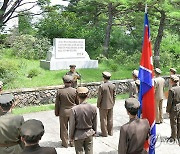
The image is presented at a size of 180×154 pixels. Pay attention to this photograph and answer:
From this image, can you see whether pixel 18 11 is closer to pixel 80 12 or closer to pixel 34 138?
pixel 80 12

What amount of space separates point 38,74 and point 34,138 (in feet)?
31.5

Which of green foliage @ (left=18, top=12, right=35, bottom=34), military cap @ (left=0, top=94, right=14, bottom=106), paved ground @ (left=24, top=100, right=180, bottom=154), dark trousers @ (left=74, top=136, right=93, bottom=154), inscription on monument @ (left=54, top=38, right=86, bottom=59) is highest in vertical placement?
green foliage @ (left=18, top=12, right=35, bottom=34)

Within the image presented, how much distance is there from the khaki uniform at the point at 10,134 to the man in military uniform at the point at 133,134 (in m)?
1.49

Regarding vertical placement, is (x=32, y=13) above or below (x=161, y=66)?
above

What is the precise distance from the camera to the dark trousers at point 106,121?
300 inches

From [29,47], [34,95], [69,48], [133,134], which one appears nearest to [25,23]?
[29,47]

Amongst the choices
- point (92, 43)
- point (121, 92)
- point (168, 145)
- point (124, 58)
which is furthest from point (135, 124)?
point (92, 43)

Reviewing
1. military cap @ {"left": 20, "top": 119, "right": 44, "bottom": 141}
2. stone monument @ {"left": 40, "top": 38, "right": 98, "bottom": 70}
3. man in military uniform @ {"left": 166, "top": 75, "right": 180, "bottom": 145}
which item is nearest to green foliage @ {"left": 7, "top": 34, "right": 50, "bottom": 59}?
stone monument @ {"left": 40, "top": 38, "right": 98, "bottom": 70}

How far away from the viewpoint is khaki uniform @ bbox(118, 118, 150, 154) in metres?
4.17

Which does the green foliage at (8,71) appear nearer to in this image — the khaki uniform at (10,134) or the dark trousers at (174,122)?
the dark trousers at (174,122)

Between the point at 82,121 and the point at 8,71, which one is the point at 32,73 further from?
the point at 82,121

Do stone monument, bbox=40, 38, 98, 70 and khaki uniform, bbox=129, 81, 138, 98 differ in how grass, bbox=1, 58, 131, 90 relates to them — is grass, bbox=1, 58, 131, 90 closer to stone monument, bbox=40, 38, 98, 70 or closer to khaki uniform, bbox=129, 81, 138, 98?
stone monument, bbox=40, 38, 98, 70

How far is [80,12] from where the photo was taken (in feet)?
68.7

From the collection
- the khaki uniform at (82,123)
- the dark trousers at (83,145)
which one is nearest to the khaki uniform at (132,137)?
the khaki uniform at (82,123)
